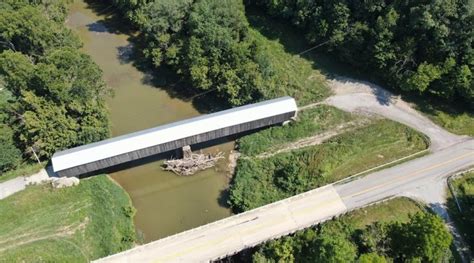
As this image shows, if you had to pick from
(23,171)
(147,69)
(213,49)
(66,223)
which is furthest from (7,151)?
(213,49)

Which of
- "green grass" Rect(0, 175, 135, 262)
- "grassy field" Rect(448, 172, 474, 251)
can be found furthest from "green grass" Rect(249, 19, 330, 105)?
"green grass" Rect(0, 175, 135, 262)

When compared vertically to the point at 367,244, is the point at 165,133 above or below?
above

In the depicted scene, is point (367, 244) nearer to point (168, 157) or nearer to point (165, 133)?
point (165, 133)

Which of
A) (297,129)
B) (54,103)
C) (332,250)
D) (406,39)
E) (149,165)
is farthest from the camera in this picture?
(406,39)

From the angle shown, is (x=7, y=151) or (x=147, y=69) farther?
(x=147, y=69)

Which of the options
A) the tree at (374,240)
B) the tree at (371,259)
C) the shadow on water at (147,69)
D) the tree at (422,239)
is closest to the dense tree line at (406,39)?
the shadow on water at (147,69)

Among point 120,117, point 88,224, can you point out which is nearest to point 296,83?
point 120,117

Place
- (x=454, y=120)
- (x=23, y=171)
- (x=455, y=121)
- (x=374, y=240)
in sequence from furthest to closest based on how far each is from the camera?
(x=454, y=120)
(x=455, y=121)
(x=23, y=171)
(x=374, y=240)

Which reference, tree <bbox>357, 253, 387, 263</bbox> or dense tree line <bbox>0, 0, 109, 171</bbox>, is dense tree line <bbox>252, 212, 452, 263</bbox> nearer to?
tree <bbox>357, 253, 387, 263</bbox>

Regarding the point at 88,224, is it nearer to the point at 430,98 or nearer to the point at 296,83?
the point at 296,83
